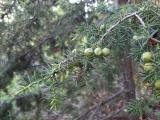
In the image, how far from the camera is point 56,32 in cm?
Result: 483

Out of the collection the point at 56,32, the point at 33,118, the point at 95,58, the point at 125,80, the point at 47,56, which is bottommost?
the point at 33,118

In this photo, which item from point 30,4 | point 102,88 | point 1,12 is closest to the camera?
point 1,12

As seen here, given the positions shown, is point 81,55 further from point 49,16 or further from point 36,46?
point 36,46

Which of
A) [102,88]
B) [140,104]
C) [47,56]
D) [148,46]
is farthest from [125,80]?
[148,46]

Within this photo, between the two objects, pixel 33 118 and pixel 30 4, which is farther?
pixel 33 118

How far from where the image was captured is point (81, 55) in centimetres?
159

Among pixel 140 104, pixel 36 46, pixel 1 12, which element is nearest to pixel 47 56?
pixel 36 46

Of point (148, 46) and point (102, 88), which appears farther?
point (102, 88)

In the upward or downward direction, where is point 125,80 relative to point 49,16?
downward

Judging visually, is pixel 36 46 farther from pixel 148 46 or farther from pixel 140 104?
pixel 148 46

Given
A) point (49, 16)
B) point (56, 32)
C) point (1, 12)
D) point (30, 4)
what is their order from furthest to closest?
point (56, 32), point (49, 16), point (30, 4), point (1, 12)

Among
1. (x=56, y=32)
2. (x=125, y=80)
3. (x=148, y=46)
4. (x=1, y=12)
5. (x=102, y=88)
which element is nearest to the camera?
(x=148, y=46)

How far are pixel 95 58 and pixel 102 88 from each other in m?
4.00

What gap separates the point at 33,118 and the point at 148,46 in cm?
390
